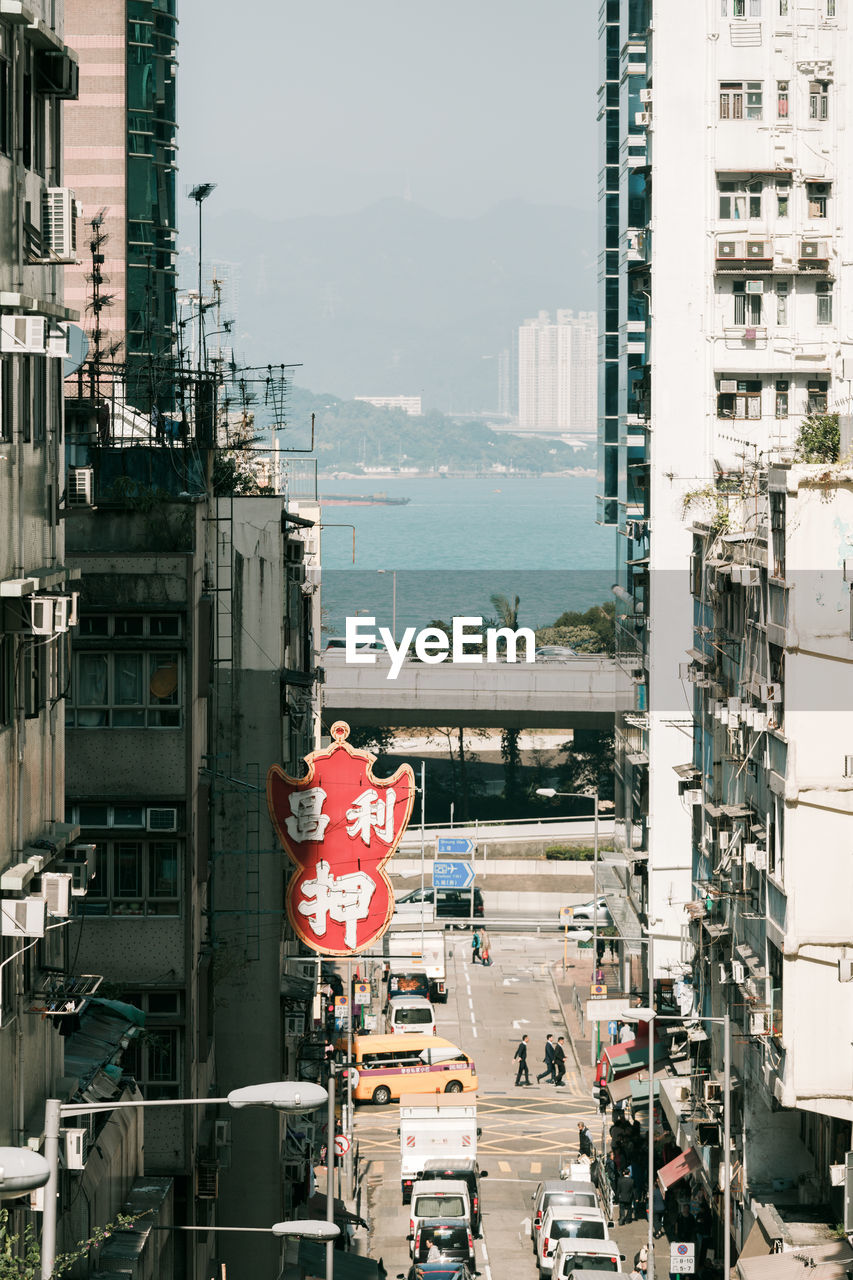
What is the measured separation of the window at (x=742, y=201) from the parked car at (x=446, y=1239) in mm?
27323

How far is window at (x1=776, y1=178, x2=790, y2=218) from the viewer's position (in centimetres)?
5009

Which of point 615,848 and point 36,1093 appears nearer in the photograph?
point 36,1093

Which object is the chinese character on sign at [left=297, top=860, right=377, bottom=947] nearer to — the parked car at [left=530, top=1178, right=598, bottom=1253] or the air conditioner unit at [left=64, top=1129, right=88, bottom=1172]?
the parked car at [left=530, top=1178, right=598, bottom=1253]

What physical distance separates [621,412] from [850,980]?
3000cm

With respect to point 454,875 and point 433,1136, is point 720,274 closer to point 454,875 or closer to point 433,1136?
point 433,1136

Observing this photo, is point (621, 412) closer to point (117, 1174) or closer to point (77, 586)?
point (77, 586)

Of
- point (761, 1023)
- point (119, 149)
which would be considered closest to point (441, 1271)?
point (761, 1023)

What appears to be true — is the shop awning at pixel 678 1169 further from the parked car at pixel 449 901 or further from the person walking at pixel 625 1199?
the parked car at pixel 449 901

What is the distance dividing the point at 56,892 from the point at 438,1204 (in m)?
21.3

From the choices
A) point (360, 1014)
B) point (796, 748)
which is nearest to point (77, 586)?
point (796, 748)

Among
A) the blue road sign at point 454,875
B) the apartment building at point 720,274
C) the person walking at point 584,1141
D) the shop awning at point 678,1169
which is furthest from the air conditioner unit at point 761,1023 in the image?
the blue road sign at point 454,875

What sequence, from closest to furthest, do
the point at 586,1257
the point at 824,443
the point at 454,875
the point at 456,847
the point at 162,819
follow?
the point at 162,819 → the point at 824,443 → the point at 586,1257 → the point at 454,875 → the point at 456,847

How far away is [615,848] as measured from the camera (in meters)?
59.9

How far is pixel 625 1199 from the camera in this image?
38.3 meters
